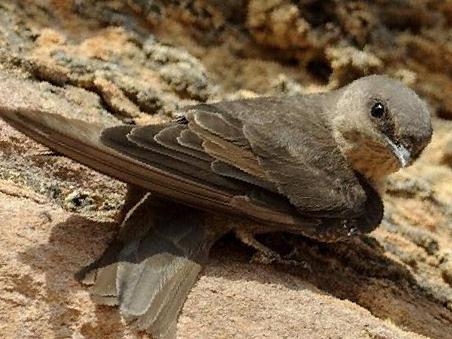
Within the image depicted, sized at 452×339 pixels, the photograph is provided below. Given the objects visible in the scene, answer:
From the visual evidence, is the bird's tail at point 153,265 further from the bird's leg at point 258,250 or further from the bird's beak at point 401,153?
the bird's beak at point 401,153

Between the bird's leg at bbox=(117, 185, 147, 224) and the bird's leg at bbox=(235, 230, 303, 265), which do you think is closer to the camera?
the bird's leg at bbox=(117, 185, 147, 224)

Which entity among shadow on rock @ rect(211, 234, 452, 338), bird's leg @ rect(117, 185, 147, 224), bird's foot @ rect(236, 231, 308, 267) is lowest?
shadow on rock @ rect(211, 234, 452, 338)

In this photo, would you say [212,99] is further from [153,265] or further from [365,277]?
[153,265]

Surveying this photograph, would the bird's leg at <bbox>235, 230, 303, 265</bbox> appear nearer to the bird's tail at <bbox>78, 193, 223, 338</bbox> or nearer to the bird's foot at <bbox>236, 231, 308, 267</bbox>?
the bird's foot at <bbox>236, 231, 308, 267</bbox>

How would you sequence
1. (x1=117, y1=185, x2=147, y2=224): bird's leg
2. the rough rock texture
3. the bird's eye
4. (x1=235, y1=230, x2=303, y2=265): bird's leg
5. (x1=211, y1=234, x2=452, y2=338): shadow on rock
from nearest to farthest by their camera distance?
the rough rock texture → (x1=117, y1=185, x2=147, y2=224): bird's leg → (x1=235, y1=230, x2=303, y2=265): bird's leg → (x1=211, y1=234, x2=452, y2=338): shadow on rock → the bird's eye

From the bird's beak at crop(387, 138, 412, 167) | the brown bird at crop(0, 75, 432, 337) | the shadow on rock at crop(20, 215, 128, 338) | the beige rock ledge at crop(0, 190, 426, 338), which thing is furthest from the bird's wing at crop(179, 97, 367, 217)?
the shadow on rock at crop(20, 215, 128, 338)

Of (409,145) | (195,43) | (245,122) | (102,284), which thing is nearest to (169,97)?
(195,43)

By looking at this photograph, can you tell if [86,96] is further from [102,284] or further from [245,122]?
[102,284]

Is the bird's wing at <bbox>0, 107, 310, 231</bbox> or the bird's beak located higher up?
the bird's beak
